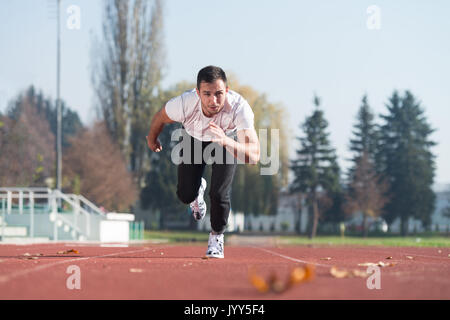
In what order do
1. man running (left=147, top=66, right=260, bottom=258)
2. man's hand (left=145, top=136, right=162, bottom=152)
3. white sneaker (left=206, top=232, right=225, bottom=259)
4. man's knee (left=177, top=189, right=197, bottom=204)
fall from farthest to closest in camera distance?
1. man's knee (left=177, top=189, right=197, bottom=204)
2. white sneaker (left=206, top=232, right=225, bottom=259)
3. man's hand (left=145, top=136, right=162, bottom=152)
4. man running (left=147, top=66, right=260, bottom=258)

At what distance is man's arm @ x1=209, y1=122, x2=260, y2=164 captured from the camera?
628cm

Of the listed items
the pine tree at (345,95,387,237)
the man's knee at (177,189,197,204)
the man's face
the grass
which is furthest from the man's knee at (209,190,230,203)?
the pine tree at (345,95,387,237)

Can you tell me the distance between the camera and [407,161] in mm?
65500

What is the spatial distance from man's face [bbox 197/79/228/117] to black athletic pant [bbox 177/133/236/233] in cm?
99

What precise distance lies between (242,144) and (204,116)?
78 centimetres

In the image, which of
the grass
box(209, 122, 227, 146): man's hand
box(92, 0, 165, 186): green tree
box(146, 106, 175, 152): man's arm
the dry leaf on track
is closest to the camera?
the dry leaf on track

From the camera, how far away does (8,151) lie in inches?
1716

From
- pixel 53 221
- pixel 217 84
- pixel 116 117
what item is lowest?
pixel 53 221

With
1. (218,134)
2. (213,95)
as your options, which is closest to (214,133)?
(218,134)

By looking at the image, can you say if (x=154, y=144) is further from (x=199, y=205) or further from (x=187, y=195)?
(x=199, y=205)

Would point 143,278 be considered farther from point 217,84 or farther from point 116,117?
point 116,117

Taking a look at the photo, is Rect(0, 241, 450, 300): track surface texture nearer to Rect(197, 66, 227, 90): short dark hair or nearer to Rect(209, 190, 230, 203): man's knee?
Rect(209, 190, 230, 203): man's knee
